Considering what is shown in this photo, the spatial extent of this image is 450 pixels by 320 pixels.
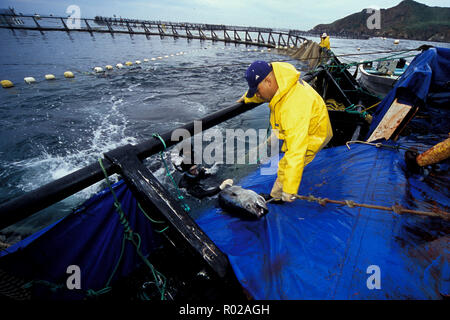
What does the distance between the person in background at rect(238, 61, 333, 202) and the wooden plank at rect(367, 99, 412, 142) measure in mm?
1541

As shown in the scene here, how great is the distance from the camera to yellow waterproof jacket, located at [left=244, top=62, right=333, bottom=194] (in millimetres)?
2004

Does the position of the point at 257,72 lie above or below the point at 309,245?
above

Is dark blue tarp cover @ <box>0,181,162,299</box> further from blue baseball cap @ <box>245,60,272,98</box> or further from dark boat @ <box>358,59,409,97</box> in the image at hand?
dark boat @ <box>358,59,409,97</box>

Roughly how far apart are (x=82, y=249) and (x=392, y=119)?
15.3 feet

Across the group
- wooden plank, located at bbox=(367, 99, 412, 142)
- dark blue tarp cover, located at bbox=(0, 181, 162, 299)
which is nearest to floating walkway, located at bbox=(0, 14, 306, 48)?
wooden plank, located at bbox=(367, 99, 412, 142)

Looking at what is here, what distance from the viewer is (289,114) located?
213 cm

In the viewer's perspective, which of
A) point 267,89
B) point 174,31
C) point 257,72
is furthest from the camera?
point 174,31

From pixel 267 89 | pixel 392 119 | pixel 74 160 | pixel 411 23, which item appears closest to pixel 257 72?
pixel 267 89

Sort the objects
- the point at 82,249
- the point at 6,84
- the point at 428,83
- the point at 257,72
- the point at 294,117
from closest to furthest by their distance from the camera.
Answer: the point at 82,249 < the point at 294,117 < the point at 257,72 < the point at 428,83 < the point at 6,84

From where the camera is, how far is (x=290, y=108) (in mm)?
2148

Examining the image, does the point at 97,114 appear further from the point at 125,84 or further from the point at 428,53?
the point at 428,53

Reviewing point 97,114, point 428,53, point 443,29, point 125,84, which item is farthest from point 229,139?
point 443,29

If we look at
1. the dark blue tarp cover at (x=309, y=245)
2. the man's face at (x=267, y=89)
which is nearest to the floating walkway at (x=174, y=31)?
the man's face at (x=267, y=89)

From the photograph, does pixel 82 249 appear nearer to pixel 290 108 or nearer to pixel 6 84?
pixel 290 108
